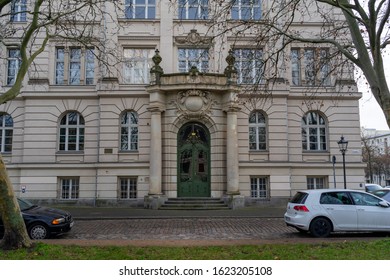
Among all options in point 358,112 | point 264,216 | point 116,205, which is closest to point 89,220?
point 116,205

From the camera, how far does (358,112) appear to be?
883 inches

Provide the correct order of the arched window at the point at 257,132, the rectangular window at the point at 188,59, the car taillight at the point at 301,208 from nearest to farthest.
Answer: the car taillight at the point at 301,208, the arched window at the point at 257,132, the rectangular window at the point at 188,59

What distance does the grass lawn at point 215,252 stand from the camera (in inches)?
277

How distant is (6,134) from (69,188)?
5473 millimetres

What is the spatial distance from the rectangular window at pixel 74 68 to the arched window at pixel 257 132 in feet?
35.2

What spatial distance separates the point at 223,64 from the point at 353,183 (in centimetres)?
1119

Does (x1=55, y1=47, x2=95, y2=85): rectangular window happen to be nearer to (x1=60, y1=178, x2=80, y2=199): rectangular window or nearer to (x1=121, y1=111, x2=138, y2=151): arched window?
(x1=121, y1=111, x2=138, y2=151): arched window

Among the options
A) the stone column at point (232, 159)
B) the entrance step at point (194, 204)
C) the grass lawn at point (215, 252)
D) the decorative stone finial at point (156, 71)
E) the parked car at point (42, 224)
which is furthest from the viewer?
the decorative stone finial at point (156, 71)

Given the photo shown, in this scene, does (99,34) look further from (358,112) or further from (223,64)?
(358,112)

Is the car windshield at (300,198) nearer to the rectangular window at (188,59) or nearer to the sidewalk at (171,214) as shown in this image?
the sidewalk at (171,214)

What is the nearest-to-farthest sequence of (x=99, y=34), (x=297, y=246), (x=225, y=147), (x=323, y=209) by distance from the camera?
1. (x=297, y=246)
2. (x=323, y=209)
3. (x=225, y=147)
4. (x=99, y=34)

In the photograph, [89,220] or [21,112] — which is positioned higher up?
[21,112]

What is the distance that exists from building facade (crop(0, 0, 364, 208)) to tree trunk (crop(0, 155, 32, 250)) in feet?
40.8

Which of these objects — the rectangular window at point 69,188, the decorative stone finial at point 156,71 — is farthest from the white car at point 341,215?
the rectangular window at point 69,188
